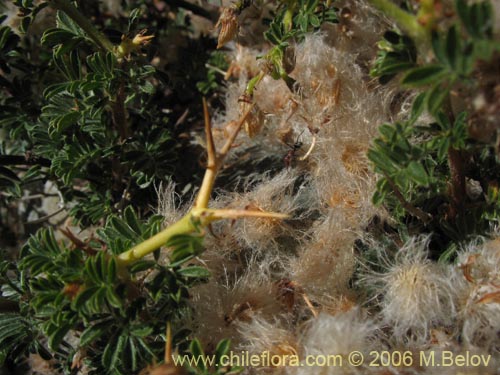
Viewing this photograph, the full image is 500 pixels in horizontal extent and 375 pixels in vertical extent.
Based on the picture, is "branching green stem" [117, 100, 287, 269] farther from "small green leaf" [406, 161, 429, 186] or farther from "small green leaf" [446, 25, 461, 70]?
"small green leaf" [446, 25, 461, 70]

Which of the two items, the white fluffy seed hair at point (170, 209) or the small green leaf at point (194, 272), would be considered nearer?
the small green leaf at point (194, 272)

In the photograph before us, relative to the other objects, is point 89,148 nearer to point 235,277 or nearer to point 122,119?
point 122,119

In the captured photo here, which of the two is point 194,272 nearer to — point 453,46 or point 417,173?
point 417,173

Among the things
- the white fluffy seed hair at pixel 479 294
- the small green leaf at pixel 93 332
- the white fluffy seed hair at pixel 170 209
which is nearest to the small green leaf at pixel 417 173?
the white fluffy seed hair at pixel 479 294

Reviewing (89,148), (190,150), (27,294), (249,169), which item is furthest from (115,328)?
(190,150)

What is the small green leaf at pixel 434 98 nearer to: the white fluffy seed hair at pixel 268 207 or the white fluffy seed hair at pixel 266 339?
the white fluffy seed hair at pixel 268 207

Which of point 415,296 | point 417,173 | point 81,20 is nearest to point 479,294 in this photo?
point 415,296

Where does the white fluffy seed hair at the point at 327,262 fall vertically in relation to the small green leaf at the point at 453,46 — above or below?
below
